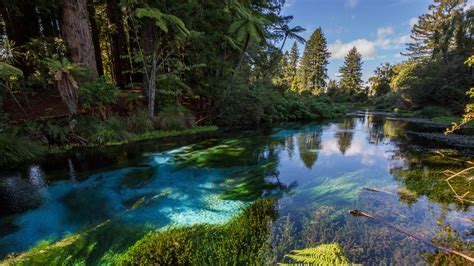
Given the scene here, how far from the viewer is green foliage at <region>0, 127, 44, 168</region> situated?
5457mm

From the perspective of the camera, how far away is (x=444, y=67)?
18.4m

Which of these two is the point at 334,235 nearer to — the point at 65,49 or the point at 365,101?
the point at 65,49

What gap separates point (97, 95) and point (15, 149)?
9.26ft

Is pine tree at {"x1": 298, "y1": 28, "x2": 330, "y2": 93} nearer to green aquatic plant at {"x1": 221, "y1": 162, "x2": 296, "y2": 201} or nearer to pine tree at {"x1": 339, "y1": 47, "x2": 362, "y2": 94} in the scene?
pine tree at {"x1": 339, "y1": 47, "x2": 362, "y2": 94}

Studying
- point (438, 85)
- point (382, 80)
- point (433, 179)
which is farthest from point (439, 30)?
point (433, 179)

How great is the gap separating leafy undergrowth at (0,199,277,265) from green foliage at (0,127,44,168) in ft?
14.9

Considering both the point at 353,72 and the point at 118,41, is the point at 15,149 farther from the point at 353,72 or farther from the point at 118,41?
the point at 353,72

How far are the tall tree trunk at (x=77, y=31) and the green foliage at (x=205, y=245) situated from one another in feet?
26.5

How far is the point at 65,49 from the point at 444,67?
25.8m

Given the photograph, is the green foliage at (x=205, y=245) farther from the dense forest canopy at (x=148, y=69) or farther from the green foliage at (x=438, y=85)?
the green foliage at (x=438, y=85)

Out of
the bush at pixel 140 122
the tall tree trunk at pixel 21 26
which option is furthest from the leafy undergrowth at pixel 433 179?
the tall tree trunk at pixel 21 26

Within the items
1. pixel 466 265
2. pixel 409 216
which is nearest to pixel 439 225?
pixel 409 216

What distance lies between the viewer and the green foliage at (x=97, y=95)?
24.5ft

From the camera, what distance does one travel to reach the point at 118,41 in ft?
40.0
